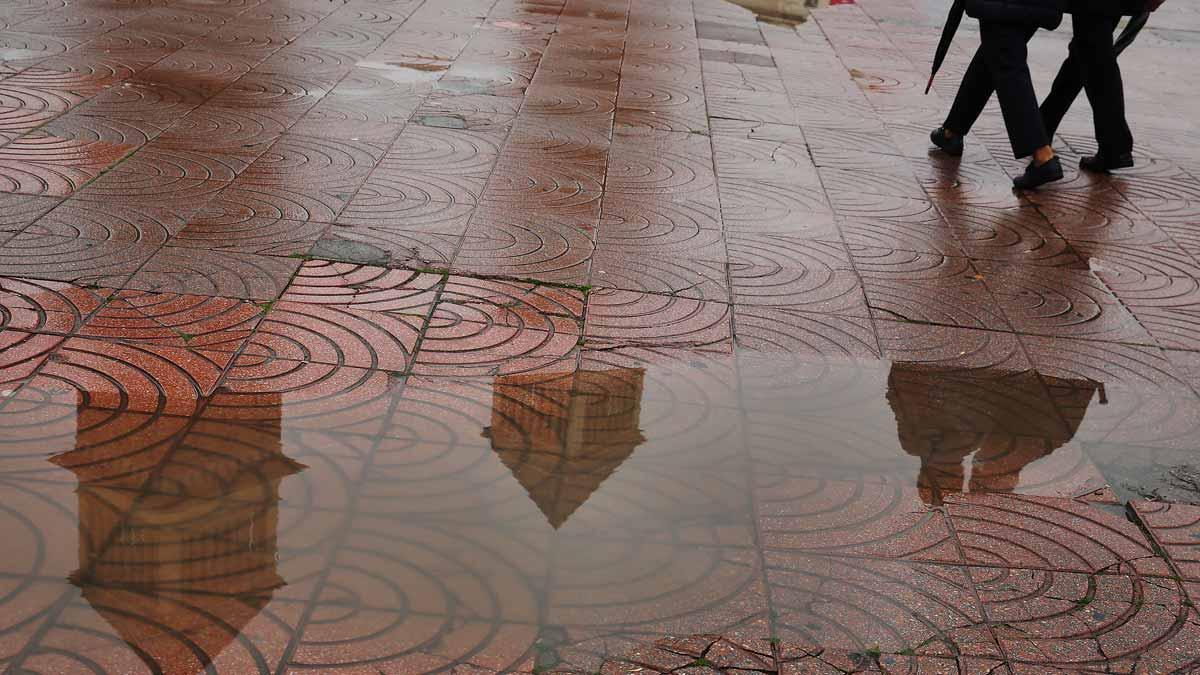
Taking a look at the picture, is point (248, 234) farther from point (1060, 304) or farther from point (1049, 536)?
point (1060, 304)

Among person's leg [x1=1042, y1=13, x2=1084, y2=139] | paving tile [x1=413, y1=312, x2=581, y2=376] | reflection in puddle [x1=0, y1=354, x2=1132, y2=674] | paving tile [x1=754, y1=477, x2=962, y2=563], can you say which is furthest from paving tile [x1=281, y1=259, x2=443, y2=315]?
person's leg [x1=1042, y1=13, x2=1084, y2=139]

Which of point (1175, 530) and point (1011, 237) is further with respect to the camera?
point (1011, 237)

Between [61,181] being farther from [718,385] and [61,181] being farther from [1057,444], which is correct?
[1057,444]

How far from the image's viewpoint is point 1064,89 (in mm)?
6371

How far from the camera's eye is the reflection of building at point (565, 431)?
2949 millimetres

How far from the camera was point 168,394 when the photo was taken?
124 inches

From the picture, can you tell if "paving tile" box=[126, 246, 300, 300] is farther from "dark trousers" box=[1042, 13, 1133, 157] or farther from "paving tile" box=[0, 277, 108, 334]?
"dark trousers" box=[1042, 13, 1133, 157]

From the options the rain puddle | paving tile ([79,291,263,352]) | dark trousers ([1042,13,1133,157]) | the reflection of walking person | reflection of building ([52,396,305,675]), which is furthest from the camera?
the rain puddle

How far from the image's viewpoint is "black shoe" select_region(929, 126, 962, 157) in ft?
21.0

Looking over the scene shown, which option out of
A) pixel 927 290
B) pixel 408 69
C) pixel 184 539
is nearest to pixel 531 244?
pixel 927 290

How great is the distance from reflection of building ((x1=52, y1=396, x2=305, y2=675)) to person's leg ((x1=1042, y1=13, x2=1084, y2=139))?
4.96 meters

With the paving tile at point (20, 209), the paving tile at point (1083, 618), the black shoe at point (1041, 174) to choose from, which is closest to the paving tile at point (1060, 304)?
the black shoe at point (1041, 174)

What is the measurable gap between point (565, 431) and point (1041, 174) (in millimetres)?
3665

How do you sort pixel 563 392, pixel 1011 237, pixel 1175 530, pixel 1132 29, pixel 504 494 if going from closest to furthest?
pixel 504 494 → pixel 1175 530 → pixel 563 392 → pixel 1011 237 → pixel 1132 29
